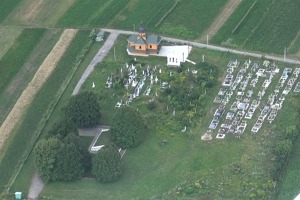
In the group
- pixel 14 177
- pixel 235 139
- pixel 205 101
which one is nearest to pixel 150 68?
pixel 205 101

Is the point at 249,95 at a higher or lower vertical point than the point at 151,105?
lower

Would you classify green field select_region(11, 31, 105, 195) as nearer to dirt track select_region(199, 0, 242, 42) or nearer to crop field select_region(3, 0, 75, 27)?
crop field select_region(3, 0, 75, 27)

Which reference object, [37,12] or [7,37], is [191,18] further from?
[7,37]

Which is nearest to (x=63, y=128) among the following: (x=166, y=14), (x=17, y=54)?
(x=17, y=54)

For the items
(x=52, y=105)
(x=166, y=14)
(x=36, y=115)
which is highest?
(x=166, y=14)

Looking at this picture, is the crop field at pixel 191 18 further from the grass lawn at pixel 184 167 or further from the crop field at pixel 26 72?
the grass lawn at pixel 184 167

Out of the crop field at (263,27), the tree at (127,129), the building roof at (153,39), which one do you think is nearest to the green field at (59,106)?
the tree at (127,129)

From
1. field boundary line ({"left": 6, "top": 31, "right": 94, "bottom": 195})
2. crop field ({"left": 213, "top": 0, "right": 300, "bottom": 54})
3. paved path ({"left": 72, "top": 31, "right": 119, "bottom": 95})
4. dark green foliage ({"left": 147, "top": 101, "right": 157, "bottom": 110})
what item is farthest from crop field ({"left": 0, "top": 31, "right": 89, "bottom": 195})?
crop field ({"left": 213, "top": 0, "right": 300, "bottom": 54})
